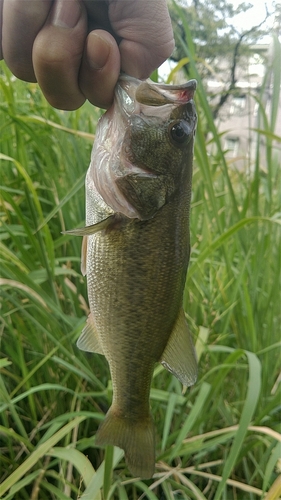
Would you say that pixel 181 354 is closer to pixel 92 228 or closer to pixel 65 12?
pixel 92 228

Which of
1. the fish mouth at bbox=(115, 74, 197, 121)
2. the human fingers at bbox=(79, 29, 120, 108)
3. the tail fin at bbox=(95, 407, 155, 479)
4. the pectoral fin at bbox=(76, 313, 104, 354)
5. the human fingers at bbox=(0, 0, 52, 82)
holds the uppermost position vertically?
the human fingers at bbox=(0, 0, 52, 82)

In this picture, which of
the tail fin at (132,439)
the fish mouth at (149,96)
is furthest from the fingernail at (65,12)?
the tail fin at (132,439)

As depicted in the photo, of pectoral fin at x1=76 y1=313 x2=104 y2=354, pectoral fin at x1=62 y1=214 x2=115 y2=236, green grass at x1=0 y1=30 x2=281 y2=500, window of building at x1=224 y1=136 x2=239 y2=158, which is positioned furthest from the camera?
window of building at x1=224 y1=136 x2=239 y2=158

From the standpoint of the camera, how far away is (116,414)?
0.77 m

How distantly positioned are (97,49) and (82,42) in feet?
0.13

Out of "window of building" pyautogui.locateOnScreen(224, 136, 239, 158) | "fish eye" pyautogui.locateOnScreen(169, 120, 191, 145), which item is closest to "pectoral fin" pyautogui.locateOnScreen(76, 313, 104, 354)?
"fish eye" pyautogui.locateOnScreen(169, 120, 191, 145)

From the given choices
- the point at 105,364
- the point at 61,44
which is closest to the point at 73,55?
the point at 61,44

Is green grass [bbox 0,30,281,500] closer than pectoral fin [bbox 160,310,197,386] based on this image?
No

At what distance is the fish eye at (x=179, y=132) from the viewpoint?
0.71 metres

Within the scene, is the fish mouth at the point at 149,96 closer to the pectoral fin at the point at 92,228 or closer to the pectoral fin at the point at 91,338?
the pectoral fin at the point at 92,228

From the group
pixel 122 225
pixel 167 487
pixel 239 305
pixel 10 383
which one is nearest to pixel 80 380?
pixel 10 383

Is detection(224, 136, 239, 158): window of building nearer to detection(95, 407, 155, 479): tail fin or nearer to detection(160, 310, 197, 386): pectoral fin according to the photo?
detection(160, 310, 197, 386): pectoral fin

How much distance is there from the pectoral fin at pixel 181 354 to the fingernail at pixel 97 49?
431mm

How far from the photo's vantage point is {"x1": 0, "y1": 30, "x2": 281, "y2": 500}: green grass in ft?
3.24
